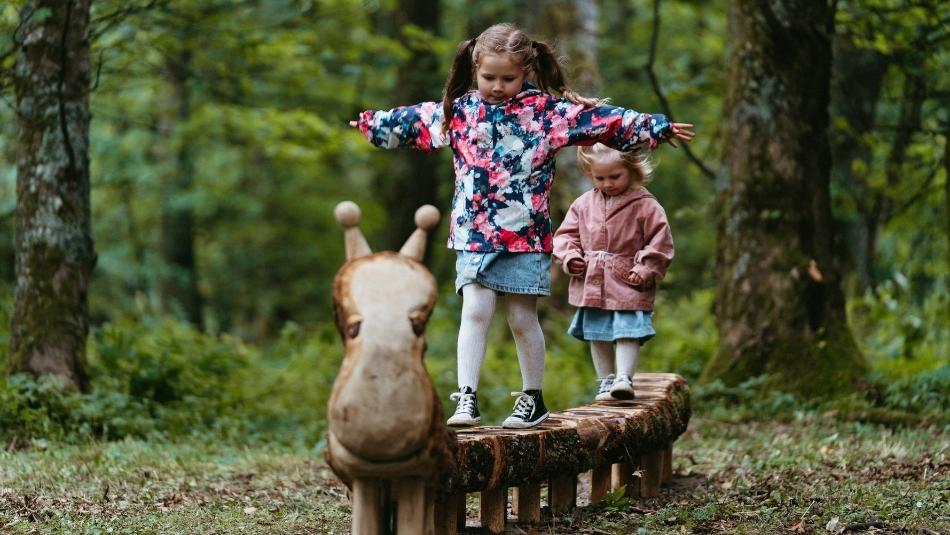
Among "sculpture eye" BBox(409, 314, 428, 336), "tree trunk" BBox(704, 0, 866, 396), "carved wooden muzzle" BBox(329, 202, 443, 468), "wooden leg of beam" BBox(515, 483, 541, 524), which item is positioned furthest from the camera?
"tree trunk" BBox(704, 0, 866, 396)

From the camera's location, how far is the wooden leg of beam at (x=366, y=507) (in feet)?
13.1

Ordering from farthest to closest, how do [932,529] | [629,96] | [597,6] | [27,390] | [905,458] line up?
[629,96] → [597,6] → [27,390] → [905,458] → [932,529]

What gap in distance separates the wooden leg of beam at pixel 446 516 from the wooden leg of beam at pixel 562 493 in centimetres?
81

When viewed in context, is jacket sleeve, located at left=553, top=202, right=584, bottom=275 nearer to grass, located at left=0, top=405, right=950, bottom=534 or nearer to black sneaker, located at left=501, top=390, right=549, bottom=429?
black sneaker, located at left=501, top=390, right=549, bottom=429

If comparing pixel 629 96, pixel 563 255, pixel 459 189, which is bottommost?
pixel 563 255

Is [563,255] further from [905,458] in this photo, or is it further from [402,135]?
[905,458]

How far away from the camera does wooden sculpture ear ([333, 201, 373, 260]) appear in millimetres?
3916

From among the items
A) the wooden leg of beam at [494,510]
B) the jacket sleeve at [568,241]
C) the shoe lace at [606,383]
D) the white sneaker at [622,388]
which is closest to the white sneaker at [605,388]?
the shoe lace at [606,383]

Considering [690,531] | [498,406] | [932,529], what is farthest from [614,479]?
[498,406]

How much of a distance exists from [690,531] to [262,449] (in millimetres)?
3913

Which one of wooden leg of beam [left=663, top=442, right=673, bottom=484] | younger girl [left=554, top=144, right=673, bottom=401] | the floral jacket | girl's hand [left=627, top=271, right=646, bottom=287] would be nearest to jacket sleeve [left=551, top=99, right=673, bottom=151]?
the floral jacket

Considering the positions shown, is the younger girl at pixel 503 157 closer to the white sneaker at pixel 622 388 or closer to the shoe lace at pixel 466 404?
the shoe lace at pixel 466 404

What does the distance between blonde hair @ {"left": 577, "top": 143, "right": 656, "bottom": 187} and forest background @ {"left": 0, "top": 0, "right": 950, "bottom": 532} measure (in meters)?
2.29

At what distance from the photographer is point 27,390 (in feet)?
24.5
